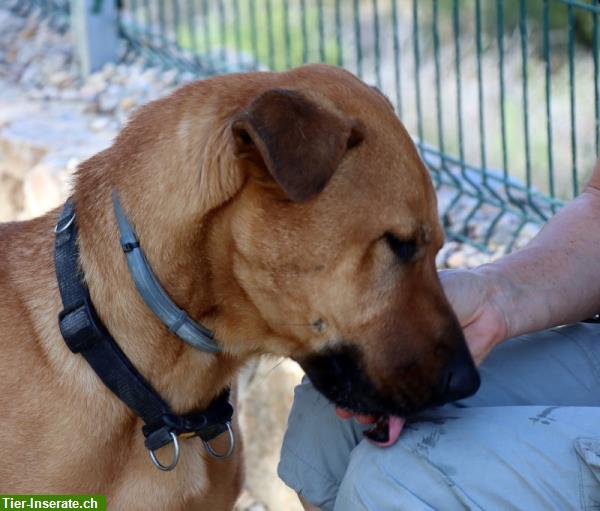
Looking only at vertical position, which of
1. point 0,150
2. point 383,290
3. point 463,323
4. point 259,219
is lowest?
point 0,150

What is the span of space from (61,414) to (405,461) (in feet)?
2.96

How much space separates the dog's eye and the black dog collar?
62cm

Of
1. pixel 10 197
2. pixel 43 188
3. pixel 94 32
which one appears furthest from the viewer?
pixel 94 32

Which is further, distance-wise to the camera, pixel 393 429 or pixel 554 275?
pixel 554 275

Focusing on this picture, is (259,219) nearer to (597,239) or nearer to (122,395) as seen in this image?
(122,395)

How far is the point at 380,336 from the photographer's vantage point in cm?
254

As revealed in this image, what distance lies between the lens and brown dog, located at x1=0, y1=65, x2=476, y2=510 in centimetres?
252

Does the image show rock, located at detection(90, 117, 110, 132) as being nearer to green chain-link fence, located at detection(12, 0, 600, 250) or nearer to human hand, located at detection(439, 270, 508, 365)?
green chain-link fence, located at detection(12, 0, 600, 250)

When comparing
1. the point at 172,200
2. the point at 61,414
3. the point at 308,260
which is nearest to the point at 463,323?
the point at 308,260

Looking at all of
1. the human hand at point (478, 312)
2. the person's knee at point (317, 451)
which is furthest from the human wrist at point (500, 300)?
the person's knee at point (317, 451)

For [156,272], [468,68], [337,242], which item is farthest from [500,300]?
[468,68]

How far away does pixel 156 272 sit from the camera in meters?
2.65

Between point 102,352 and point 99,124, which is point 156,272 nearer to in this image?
point 102,352

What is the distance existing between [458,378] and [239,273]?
0.58 m
